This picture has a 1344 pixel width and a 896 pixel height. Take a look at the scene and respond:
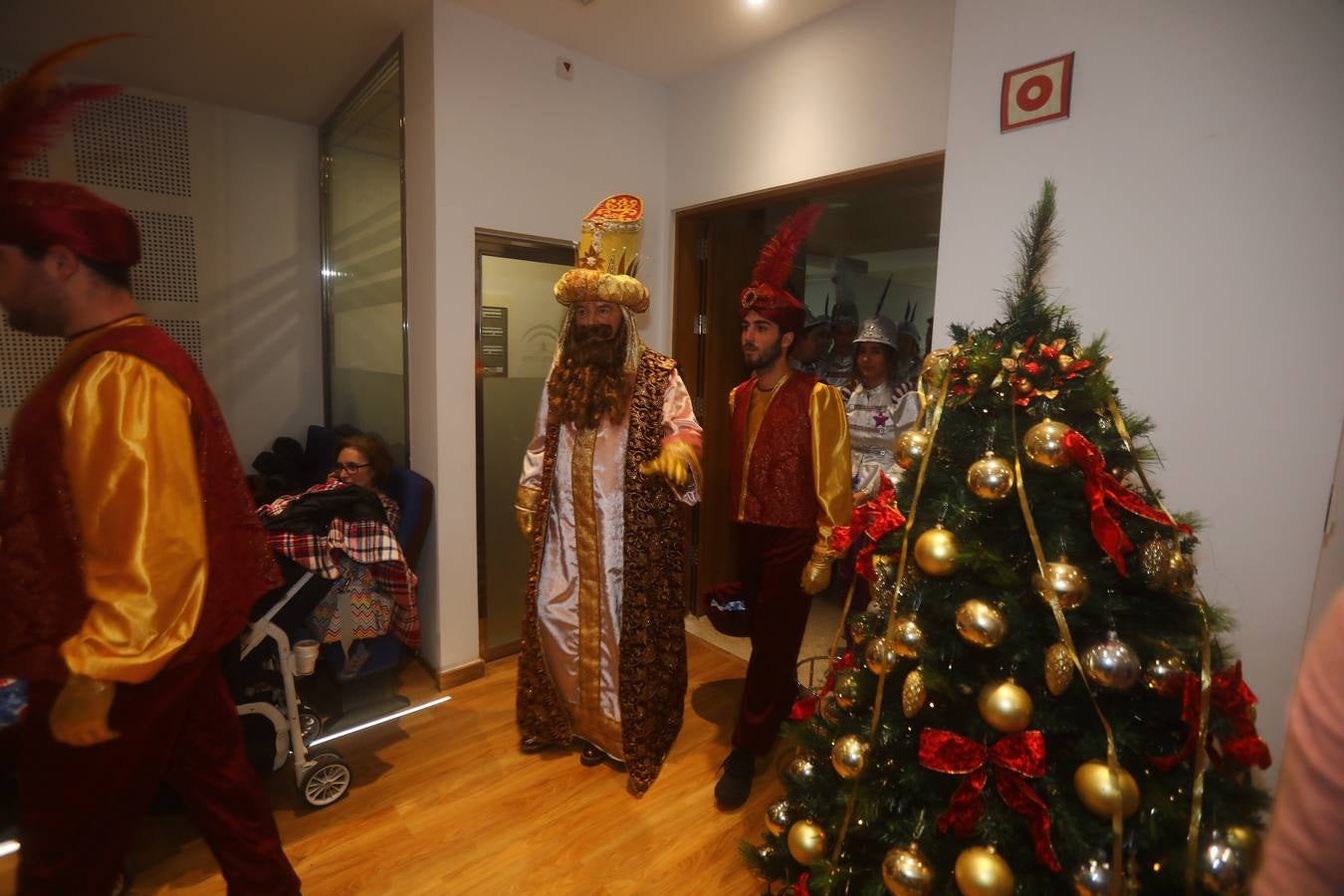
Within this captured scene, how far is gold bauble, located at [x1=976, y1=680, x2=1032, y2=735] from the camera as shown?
100 cm

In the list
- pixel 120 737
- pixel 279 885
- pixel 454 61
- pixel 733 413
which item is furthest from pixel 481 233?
pixel 279 885

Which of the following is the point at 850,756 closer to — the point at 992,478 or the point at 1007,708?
the point at 1007,708

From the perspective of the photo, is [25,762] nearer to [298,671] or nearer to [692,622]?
[298,671]

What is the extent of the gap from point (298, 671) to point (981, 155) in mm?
2743

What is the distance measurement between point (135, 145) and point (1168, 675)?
5029mm

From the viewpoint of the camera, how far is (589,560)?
2188 millimetres

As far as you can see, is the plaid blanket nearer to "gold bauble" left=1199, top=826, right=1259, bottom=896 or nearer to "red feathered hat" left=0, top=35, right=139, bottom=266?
"red feathered hat" left=0, top=35, right=139, bottom=266

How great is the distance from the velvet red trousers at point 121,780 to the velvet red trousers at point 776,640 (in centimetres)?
146

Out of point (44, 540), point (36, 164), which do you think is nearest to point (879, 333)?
point (44, 540)

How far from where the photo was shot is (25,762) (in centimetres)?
119

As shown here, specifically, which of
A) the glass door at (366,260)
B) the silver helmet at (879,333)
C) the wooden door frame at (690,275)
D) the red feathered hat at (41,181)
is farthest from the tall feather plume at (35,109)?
the silver helmet at (879,333)

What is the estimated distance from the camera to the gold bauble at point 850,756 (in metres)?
1.17

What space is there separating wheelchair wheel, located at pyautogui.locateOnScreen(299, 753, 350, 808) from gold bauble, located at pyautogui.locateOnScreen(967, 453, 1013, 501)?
215cm

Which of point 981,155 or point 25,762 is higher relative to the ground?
point 981,155
